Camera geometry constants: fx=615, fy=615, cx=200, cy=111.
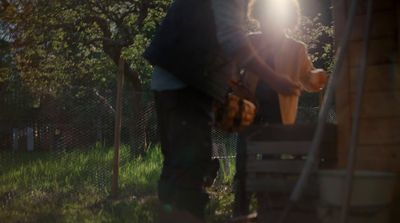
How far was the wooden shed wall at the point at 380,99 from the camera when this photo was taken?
342 centimetres

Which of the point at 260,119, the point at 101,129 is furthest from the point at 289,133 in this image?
the point at 101,129

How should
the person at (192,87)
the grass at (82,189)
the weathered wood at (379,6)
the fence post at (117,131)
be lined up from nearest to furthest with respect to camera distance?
1. the person at (192,87)
2. the weathered wood at (379,6)
3. the grass at (82,189)
4. the fence post at (117,131)

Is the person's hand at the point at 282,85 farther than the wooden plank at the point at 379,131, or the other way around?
the wooden plank at the point at 379,131

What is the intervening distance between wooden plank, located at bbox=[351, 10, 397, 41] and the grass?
2044mm

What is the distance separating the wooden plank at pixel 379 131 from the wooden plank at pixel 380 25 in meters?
0.49

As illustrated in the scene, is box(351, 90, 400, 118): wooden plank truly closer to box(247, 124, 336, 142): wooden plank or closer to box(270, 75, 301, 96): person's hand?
box(247, 124, 336, 142): wooden plank

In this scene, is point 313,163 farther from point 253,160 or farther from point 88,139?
point 88,139

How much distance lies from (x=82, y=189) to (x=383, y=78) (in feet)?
15.0

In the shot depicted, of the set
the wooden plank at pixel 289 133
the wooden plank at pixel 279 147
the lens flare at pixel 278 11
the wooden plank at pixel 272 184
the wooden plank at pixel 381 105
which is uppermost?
Result: the lens flare at pixel 278 11

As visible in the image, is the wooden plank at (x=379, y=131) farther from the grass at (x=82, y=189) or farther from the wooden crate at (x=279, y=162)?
the grass at (x=82, y=189)

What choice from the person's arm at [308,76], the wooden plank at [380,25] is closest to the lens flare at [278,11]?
the person's arm at [308,76]

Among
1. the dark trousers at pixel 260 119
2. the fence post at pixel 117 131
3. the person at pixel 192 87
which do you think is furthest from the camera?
the fence post at pixel 117 131

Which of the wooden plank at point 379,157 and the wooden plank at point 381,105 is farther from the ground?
the wooden plank at point 381,105

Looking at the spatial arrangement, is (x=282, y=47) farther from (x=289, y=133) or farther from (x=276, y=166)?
(x=276, y=166)
